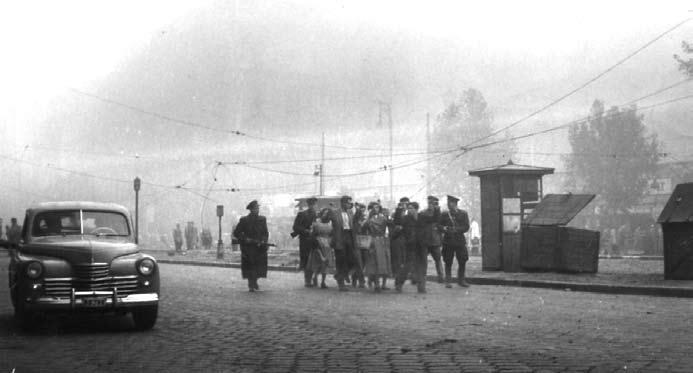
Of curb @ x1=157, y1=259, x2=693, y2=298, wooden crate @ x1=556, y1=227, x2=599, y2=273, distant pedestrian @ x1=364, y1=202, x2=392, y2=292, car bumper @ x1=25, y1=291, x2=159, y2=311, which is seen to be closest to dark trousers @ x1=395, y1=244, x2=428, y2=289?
distant pedestrian @ x1=364, y1=202, x2=392, y2=292

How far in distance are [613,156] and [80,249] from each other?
63.3m

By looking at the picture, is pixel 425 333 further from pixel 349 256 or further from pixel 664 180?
pixel 664 180

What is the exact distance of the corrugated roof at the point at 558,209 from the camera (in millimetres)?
19078

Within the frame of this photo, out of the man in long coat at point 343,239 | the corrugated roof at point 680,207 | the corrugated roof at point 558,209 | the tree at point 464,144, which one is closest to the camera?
the corrugated roof at point 680,207

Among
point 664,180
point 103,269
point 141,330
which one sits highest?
point 664,180

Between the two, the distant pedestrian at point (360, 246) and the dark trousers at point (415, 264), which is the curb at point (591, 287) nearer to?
the dark trousers at point (415, 264)

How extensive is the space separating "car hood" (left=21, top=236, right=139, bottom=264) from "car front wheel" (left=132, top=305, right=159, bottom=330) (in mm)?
717

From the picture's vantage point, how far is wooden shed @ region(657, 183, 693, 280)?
15.9 m

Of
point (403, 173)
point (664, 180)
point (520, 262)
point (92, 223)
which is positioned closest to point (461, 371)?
point (92, 223)

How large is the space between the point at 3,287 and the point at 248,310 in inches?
346

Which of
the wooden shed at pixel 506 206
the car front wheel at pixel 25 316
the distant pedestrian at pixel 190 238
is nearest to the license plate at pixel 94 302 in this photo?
the car front wheel at pixel 25 316

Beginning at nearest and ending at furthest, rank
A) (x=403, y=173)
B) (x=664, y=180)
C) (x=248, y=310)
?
(x=248, y=310) → (x=664, y=180) → (x=403, y=173)

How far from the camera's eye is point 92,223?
35.0 feet

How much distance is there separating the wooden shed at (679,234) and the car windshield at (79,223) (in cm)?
1063
